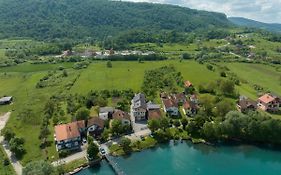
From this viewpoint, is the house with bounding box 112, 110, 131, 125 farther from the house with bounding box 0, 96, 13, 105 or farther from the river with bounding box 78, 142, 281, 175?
the house with bounding box 0, 96, 13, 105

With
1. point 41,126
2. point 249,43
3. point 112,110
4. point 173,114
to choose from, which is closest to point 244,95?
point 173,114

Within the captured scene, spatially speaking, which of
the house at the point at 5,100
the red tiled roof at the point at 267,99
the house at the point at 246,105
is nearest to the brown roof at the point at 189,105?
the house at the point at 246,105

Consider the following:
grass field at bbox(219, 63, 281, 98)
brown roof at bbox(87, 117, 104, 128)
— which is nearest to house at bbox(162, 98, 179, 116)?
brown roof at bbox(87, 117, 104, 128)

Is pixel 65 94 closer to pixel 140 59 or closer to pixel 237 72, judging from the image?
pixel 140 59

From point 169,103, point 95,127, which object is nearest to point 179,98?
point 169,103

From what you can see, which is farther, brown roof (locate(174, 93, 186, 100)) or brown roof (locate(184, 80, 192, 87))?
brown roof (locate(184, 80, 192, 87))

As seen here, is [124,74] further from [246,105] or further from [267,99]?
[267,99]

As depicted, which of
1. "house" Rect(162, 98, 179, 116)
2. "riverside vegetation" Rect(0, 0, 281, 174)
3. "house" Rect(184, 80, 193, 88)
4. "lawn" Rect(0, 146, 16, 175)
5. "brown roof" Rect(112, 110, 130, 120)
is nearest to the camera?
"lawn" Rect(0, 146, 16, 175)
